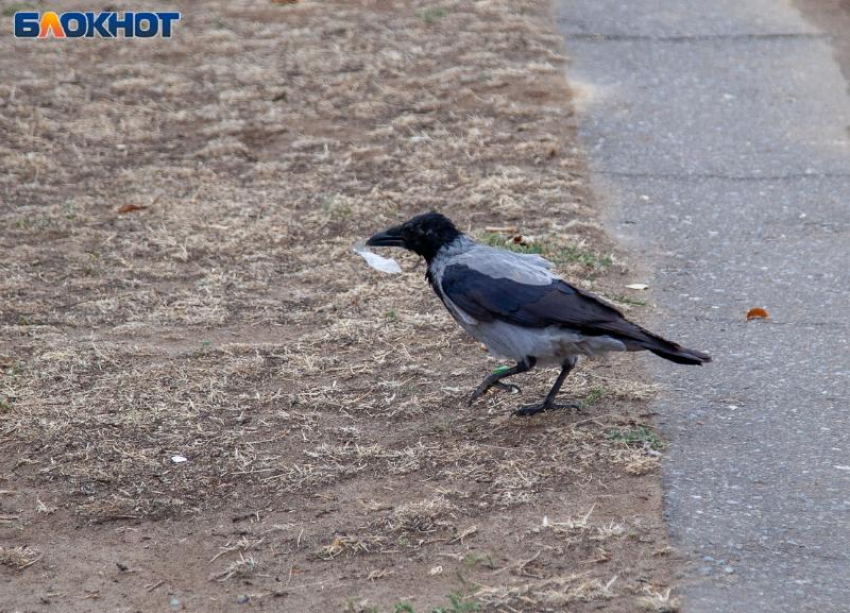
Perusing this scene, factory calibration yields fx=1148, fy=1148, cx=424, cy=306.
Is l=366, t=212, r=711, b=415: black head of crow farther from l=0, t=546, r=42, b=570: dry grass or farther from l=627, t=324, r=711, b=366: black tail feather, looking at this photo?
l=0, t=546, r=42, b=570: dry grass

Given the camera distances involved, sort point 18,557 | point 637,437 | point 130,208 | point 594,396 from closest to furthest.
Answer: point 18,557 → point 637,437 → point 594,396 → point 130,208

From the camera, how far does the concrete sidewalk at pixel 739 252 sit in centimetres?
433

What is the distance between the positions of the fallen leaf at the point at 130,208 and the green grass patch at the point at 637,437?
4398 millimetres

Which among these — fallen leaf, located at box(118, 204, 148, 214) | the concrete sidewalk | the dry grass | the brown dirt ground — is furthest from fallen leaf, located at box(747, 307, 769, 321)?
fallen leaf, located at box(118, 204, 148, 214)

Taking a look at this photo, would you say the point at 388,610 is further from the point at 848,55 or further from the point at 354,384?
the point at 848,55

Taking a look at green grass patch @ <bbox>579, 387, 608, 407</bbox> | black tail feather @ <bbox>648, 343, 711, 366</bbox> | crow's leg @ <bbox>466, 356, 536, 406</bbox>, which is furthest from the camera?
green grass patch @ <bbox>579, 387, 608, 407</bbox>

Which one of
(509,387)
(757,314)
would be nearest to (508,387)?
(509,387)

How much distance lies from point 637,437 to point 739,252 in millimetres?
2593

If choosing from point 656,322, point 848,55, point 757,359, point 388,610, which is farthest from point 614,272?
point 848,55

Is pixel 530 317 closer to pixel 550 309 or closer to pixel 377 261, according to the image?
pixel 550 309

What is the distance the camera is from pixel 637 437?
5051 mm

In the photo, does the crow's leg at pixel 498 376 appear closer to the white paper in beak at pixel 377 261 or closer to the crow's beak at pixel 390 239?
the crow's beak at pixel 390 239

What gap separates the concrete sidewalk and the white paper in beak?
1525 mm

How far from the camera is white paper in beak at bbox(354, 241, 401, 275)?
23.3ft
